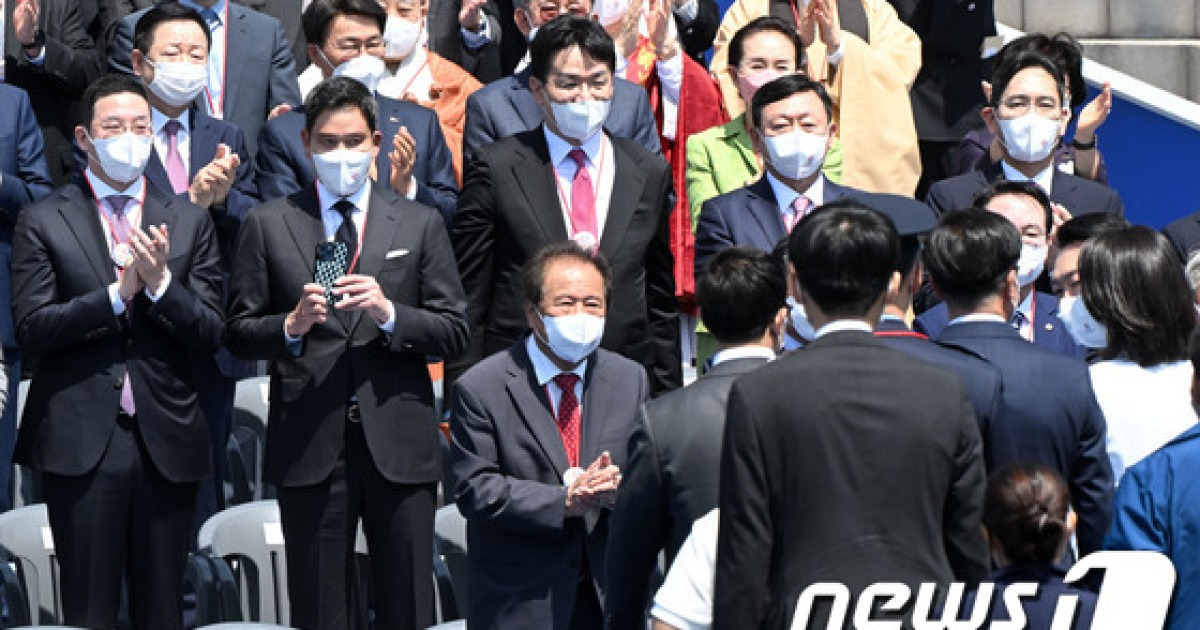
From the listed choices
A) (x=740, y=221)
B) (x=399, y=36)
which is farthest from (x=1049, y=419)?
(x=399, y=36)

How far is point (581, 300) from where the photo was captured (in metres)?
6.44

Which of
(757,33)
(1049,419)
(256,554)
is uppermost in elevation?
(757,33)

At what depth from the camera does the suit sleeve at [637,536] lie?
506 cm

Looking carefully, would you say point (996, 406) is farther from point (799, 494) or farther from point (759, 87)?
point (759, 87)

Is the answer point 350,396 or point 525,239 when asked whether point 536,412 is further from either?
point 525,239

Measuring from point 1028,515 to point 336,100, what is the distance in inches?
133

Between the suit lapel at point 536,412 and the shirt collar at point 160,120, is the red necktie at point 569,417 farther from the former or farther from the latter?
the shirt collar at point 160,120

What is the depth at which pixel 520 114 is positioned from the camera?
8406mm

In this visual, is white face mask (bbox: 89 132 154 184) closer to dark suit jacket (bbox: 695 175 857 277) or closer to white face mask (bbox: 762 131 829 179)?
dark suit jacket (bbox: 695 175 857 277)

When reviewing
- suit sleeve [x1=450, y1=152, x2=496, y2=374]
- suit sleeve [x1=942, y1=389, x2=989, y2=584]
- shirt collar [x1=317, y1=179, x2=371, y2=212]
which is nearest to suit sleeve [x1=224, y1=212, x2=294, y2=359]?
shirt collar [x1=317, y1=179, x2=371, y2=212]

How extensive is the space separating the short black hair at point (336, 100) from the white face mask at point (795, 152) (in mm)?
1300

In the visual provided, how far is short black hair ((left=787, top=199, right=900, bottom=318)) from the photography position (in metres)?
4.62

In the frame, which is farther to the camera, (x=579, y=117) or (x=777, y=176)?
(x=579, y=117)

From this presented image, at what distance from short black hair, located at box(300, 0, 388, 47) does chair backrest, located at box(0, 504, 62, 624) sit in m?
2.07
